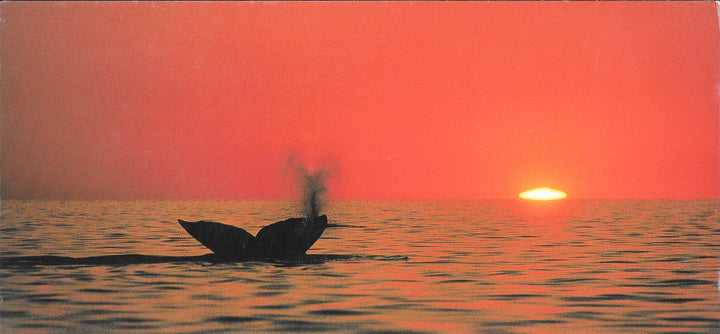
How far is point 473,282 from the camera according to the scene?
24.2 m

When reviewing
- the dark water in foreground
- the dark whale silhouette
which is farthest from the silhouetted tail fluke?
the dark water in foreground

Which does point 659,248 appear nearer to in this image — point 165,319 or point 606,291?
point 606,291

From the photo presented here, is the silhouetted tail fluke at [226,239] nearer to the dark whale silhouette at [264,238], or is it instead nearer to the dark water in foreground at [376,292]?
the dark whale silhouette at [264,238]

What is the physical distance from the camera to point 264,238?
29.5 metres

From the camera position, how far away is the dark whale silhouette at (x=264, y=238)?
28653 millimetres

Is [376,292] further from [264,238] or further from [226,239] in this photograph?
A: [226,239]

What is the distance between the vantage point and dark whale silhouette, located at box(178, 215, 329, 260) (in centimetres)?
2865

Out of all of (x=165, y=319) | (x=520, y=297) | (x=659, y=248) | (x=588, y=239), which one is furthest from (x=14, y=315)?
(x=588, y=239)

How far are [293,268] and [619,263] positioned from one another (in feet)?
Result: 31.0

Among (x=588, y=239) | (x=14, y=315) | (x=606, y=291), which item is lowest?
(x=14, y=315)

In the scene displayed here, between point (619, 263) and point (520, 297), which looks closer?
point (520, 297)

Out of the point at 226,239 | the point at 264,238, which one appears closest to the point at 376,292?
the point at 264,238

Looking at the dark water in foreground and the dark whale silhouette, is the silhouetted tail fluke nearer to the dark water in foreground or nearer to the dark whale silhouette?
the dark whale silhouette

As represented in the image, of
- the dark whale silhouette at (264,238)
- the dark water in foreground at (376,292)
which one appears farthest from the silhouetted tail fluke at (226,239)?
the dark water in foreground at (376,292)
